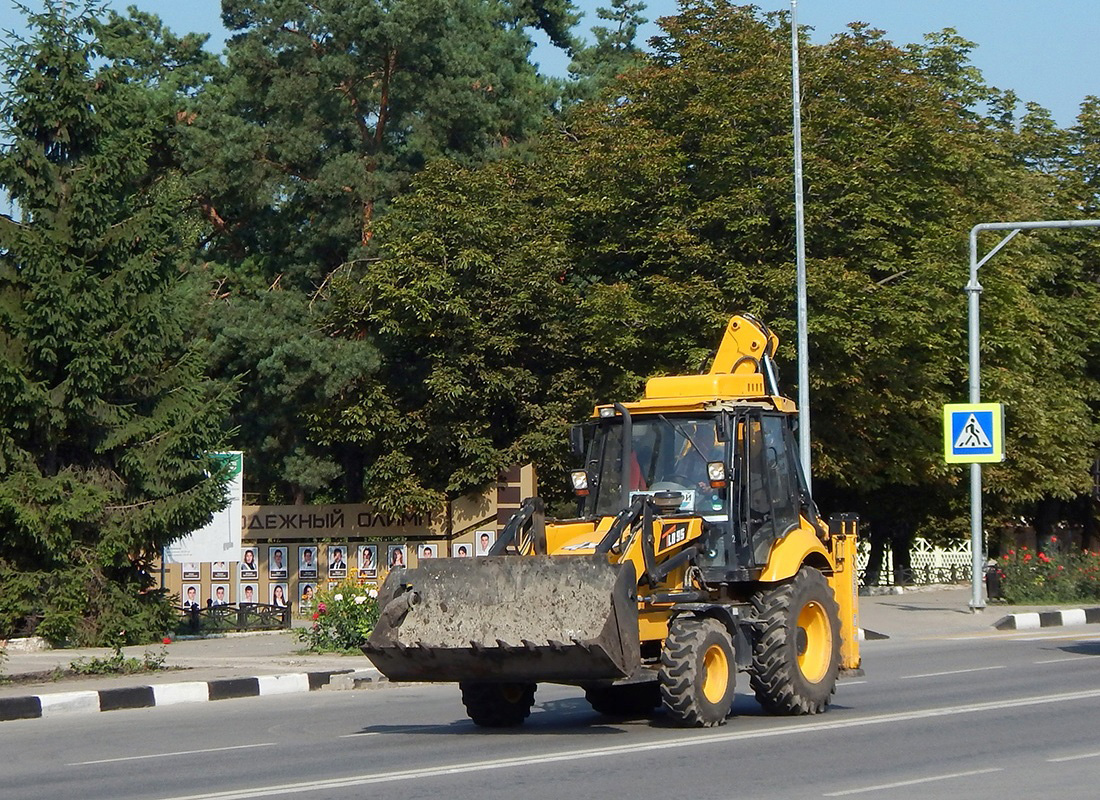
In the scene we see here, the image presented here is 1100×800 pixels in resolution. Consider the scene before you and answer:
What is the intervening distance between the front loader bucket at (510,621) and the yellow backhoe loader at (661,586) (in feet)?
0.04

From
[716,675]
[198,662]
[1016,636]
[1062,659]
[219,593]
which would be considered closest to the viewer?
[716,675]

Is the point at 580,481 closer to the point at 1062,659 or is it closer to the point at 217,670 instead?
the point at 217,670

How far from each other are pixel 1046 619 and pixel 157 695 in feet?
54.9

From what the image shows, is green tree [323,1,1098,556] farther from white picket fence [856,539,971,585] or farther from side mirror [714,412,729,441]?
side mirror [714,412,729,441]

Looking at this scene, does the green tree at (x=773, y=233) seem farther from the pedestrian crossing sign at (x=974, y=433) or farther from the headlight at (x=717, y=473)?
the headlight at (x=717, y=473)

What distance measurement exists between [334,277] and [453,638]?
1022 inches

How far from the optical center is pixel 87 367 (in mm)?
23516

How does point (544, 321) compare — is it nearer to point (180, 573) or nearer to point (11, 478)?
point (180, 573)

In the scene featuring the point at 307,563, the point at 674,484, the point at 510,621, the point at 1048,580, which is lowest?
the point at 1048,580

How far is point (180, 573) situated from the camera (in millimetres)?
33219

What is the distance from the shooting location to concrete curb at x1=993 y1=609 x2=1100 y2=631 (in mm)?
27516

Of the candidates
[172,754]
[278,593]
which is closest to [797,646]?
[172,754]

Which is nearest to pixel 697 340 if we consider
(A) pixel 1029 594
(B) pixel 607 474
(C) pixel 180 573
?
(A) pixel 1029 594

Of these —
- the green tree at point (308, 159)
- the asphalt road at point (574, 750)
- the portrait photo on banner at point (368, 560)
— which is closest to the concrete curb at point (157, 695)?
the asphalt road at point (574, 750)
